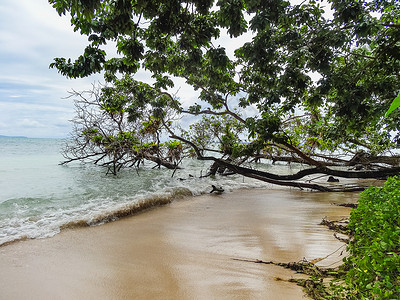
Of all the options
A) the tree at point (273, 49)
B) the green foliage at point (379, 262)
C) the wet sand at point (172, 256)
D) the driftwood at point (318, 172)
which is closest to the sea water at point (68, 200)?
the wet sand at point (172, 256)

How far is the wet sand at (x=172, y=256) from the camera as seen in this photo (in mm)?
2293

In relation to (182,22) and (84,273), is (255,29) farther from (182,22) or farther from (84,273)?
(84,273)

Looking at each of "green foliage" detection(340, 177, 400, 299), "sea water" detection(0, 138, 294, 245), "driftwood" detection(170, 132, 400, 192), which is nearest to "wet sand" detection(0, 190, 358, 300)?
"sea water" detection(0, 138, 294, 245)

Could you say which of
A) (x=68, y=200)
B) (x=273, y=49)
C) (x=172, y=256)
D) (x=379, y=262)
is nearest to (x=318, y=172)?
(x=273, y=49)

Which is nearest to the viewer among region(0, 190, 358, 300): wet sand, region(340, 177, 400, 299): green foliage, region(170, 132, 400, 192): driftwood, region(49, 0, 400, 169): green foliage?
region(340, 177, 400, 299): green foliage

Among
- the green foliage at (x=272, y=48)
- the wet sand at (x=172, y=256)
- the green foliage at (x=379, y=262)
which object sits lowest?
the wet sand at (x=172, y=256)

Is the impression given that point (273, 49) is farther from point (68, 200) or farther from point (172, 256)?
point (68, 200)

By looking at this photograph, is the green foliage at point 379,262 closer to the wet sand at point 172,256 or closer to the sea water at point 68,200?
the wet sand at point 172,256

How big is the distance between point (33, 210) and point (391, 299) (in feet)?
21.2

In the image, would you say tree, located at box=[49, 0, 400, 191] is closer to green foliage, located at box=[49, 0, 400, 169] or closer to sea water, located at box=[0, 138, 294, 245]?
green foliage, located at box=[49, 0, 400, 169]

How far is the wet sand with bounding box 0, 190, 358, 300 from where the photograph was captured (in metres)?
2.29

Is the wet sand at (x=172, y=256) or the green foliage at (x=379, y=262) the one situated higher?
the green foliage at (x=379, y=262)

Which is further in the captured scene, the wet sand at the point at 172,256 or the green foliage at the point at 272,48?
the green foliage at the point at 272,48

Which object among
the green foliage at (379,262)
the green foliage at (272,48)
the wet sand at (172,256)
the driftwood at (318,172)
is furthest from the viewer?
the driftwood at (318,172)
